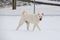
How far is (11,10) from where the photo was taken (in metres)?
2.67

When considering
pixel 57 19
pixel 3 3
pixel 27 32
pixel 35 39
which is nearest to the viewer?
pixel 35 39

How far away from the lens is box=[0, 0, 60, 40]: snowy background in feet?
5.89

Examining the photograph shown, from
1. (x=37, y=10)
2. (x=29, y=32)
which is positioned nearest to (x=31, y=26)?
(x=29, y=32)

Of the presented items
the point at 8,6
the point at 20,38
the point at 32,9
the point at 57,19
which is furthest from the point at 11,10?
the point at 20,38

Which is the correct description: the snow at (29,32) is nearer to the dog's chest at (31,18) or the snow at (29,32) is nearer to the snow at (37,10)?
the dog's chest at (31,18)

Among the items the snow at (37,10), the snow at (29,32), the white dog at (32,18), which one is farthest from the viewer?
the snow at (37,10)

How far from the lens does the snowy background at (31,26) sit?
1796 mm

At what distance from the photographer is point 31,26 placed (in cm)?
205

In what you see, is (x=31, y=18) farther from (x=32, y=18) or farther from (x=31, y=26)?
(x=31, y=26)

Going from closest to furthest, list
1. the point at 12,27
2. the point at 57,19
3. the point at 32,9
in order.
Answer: the point at 12,27 < the point at 57,19 < the point at 32,9

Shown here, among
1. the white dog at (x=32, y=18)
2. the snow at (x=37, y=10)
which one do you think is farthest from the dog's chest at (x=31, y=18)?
the snow at (x=37, y=10)

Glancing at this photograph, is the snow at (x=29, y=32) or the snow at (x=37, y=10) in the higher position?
the snow at (x=37, y=10)

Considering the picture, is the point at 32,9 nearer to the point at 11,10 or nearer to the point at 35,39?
the point at 11,10

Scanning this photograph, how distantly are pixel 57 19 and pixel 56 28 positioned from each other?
400mm
